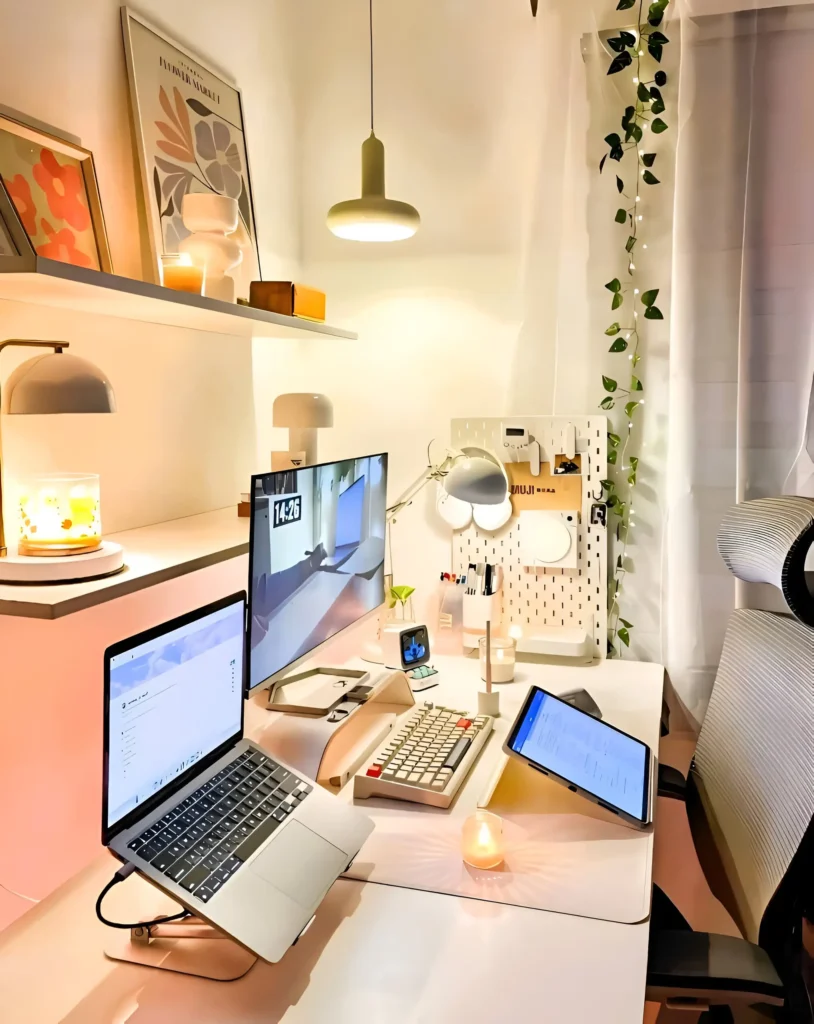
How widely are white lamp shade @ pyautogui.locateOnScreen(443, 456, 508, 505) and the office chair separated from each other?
1.97 ft

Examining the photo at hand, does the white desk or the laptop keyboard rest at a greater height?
the laptop keyboard

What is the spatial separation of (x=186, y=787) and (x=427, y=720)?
614 mm

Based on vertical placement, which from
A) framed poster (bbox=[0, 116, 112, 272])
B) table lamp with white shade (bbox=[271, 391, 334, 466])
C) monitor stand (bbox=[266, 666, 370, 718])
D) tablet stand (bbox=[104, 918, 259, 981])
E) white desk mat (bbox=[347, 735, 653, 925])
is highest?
framed poster (bbox=[0, 116, 112, 272])

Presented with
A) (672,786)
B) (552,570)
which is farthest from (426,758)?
(552,570)

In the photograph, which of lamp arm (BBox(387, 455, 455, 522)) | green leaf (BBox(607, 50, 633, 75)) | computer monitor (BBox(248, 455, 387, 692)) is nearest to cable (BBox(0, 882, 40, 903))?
computer monitor (BBox(248, 455, 387, 692))

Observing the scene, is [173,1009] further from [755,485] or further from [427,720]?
[755,485]

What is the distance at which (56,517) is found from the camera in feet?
4.08

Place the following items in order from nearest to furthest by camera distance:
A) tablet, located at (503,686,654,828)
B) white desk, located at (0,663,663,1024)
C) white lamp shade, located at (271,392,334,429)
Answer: white desk, located at (0,663,663,1024), tablet, located at (503,686,654,828), white lamp shade, located at (271,392,334,429)

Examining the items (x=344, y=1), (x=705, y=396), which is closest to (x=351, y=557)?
(x=705, y=396)

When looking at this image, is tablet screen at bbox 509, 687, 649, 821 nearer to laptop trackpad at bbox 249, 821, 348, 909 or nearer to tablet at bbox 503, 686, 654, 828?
tablet at bbox 503, 686, 654, 828

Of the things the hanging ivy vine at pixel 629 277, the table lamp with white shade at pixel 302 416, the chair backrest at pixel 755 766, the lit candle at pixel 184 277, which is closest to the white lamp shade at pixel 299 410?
the table lamp with white shade at pixel 302 416

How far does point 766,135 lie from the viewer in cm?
187

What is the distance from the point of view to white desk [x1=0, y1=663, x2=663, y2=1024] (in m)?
0.94

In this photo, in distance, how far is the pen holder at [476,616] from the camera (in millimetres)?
2098
